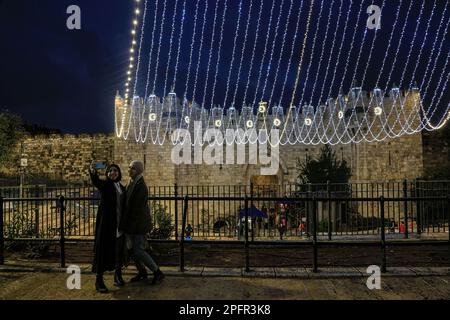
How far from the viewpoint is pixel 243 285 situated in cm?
394

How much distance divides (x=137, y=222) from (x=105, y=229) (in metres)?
0.35

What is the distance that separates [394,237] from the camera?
22.8 ft

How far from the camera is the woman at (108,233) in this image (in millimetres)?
3820

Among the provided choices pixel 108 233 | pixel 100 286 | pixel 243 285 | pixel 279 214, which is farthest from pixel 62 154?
pixel 243 285

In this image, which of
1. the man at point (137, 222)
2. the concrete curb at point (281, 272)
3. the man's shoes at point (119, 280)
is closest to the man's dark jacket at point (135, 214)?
the man at point (137, 222)

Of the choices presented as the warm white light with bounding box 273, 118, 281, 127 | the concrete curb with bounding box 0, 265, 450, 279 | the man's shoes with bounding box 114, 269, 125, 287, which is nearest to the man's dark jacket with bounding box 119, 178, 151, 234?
the man's shoes with bounding box 114, 269, 125, 287

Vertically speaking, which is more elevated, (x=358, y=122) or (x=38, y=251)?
(x=358, y=122)

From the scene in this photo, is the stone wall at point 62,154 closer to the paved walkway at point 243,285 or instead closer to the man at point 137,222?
the paved walkway at point 243,285

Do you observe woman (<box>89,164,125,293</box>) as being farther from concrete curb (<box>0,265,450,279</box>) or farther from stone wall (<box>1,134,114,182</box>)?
stone wall (<box>1,134,114,182</box>)

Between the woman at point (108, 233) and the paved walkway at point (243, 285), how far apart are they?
8.7 inches

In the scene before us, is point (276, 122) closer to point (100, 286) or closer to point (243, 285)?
point (243, 285)

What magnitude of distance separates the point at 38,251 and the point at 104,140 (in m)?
15.4
